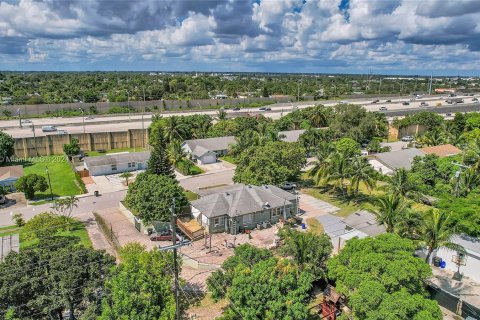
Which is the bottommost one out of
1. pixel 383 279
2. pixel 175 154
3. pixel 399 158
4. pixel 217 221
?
pixel 217 221

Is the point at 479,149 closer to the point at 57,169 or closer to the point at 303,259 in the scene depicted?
the point at 303,259

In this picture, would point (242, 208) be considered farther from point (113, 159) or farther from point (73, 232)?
point (113, 159)

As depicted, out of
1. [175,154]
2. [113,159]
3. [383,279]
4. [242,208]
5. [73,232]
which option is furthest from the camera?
[175,154]

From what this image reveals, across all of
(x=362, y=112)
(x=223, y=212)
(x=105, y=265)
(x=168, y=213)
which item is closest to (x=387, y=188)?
(x=223, y=212)

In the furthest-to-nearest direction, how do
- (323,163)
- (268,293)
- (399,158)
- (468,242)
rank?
1. (399,158)
2. (323,163)
3. (468,242)
4. (268,293)

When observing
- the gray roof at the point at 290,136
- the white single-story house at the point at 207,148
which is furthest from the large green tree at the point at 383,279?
the gray roof at the point at 290,136

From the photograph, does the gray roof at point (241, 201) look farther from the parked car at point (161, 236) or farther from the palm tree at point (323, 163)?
the palm tree at point (323, 163)

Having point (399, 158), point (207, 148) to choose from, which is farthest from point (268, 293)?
point (207, 148)
